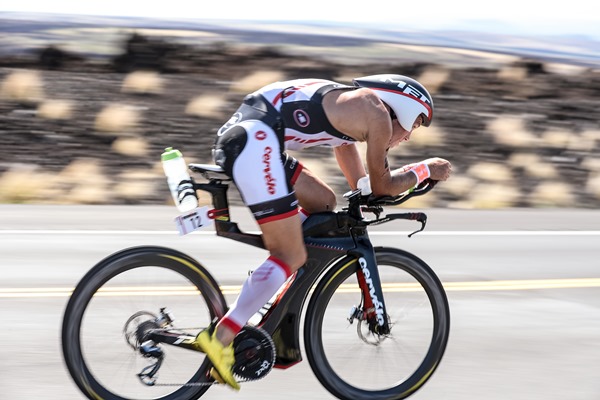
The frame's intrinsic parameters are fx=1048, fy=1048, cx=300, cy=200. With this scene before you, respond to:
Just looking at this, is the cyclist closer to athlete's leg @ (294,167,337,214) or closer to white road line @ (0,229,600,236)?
athlete's leg @ (294,167,337,214)

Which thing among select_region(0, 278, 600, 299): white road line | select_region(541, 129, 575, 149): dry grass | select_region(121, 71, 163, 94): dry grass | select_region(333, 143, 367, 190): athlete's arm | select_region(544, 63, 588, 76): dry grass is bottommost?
select_region(544, 63, 588, 76): dry grass

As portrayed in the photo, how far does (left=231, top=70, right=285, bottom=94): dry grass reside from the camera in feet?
62.6

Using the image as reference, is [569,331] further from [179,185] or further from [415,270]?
[179,185]

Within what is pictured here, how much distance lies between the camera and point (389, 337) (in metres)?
5.20

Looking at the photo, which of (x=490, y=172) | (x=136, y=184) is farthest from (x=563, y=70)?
(x=136, y=184)

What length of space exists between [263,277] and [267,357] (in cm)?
38

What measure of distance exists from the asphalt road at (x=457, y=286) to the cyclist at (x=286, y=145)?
0.67 meters

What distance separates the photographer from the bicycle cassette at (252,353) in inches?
191

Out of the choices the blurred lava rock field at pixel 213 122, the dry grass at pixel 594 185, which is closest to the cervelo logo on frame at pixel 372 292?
the blurred lava rock field at pixel 213 122

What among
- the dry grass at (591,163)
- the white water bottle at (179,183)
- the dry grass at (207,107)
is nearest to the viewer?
the white water bottle at (179,183)

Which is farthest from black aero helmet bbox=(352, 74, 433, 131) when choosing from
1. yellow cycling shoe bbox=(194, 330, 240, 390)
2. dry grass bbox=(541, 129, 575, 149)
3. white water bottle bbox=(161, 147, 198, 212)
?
dry grass bbox=(541, 129, 575, 149)

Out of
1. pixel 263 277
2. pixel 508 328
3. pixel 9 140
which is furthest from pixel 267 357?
pixel 9 140

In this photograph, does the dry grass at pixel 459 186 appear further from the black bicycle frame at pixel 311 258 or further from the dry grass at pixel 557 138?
the black bicycle frame at pixel 311 258

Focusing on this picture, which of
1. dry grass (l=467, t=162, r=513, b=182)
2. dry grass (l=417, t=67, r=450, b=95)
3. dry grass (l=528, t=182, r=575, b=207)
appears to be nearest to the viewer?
dry grass (l=528, t=182, r=575, b=207)
